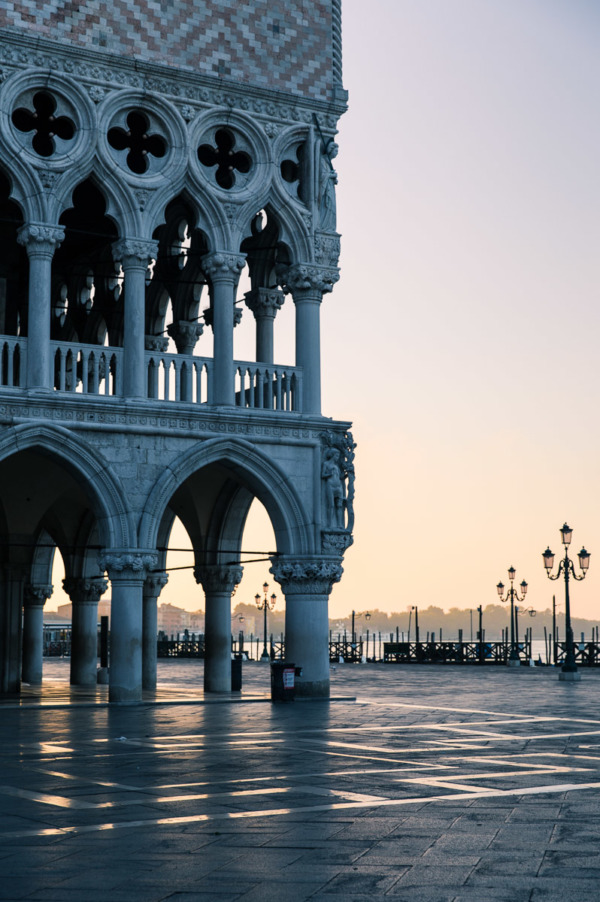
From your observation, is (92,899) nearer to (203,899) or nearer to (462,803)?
(203,899)

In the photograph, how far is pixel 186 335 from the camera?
30.1 meters

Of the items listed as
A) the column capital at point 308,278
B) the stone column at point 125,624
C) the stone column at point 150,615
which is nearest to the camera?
the stone column at point 125,624

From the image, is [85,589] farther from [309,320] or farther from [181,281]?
[309,320]

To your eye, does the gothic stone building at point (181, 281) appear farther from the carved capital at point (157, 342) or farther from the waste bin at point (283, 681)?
the carved capital at point (157, 342)

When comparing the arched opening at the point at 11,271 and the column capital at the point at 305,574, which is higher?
the arched opening at the point at 11,271

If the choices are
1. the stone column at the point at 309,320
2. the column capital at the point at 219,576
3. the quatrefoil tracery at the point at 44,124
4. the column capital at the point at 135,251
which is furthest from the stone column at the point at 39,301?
the column capital at the point at 219,576

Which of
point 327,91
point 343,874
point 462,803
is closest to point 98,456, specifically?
point 327,91

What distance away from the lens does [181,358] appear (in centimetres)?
2486

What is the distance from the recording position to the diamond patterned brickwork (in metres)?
24.1

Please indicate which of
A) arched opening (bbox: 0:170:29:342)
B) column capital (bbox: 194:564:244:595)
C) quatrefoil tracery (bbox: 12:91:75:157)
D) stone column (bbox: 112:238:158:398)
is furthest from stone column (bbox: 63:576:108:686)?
→ quatrefoil tracery (bbox: 12:91:75:157)

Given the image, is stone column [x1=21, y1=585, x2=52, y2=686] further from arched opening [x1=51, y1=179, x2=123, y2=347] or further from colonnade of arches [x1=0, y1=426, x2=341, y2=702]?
arched opening [x1=51, y1=179, x2=123, y2=347]

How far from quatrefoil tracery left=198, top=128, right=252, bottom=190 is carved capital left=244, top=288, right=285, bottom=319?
291cm

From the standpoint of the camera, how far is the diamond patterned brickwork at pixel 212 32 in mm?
24062

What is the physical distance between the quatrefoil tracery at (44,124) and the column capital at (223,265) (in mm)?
3725
